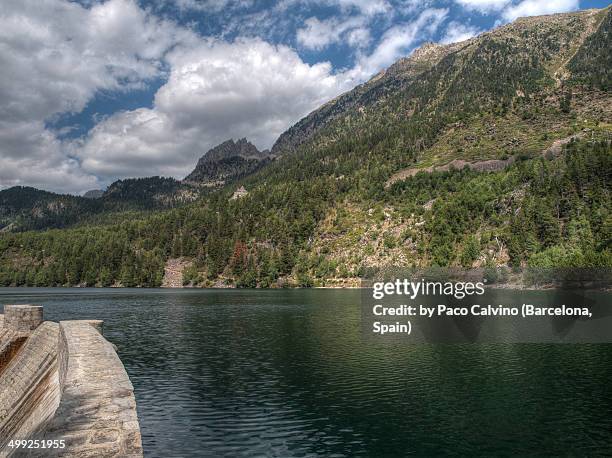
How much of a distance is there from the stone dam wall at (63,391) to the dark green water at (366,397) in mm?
5965

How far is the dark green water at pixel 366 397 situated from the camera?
93.0ft

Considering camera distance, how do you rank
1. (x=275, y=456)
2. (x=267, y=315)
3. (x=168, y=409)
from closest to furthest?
(x=275, y=456) → (x=168, y=409) → (x=267, y=315)

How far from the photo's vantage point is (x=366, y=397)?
38.6 metres

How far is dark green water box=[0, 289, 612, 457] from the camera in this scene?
28.3m

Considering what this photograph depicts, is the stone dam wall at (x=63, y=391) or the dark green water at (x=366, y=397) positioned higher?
the stone dam wall at (x=63, y=391)

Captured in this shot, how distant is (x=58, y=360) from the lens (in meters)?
35.7

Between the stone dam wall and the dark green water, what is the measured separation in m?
5.96

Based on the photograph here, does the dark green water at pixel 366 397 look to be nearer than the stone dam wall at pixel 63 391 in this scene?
No

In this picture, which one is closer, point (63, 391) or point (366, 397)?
point (63, 391)

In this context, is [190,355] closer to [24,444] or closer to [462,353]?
[462,353]

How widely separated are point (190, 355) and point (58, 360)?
23.8m

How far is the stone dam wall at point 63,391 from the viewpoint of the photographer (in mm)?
16875

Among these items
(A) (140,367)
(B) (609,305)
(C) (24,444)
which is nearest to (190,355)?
(A) (140,367)

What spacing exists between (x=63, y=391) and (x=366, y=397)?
24433mm
